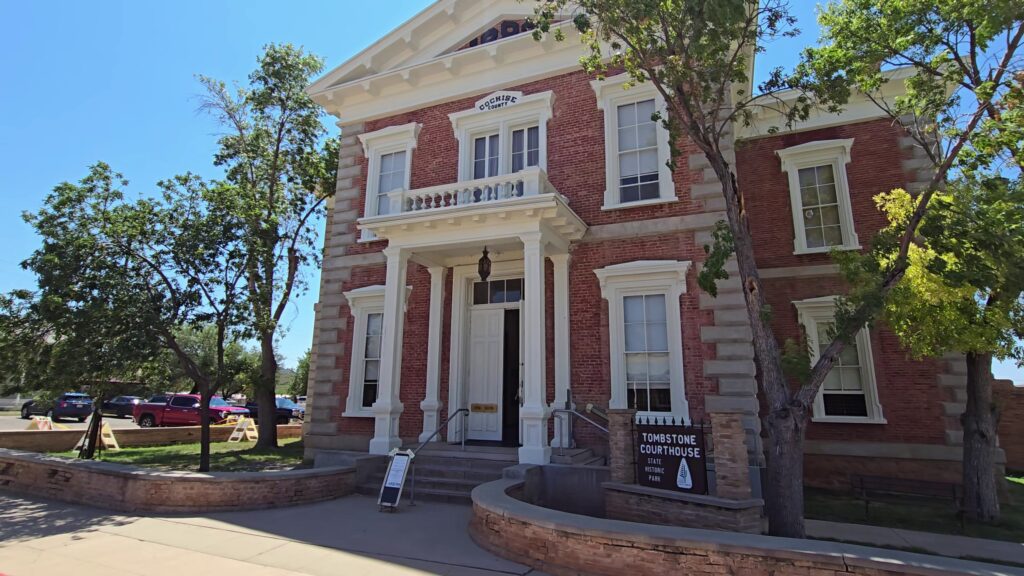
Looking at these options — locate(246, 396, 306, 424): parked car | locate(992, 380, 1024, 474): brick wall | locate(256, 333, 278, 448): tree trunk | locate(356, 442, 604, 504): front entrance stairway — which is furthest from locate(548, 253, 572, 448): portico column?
locate(246, 396, 306, 424): parked car

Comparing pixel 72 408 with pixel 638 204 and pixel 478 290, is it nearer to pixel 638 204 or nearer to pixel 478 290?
pixel 478 290

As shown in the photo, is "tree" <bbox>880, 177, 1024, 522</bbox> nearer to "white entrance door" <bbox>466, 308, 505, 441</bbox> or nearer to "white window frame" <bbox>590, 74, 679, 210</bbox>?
"white window frame" <bbox>590, 74, 679, 210</bbox>

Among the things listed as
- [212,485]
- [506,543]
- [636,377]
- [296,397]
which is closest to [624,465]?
[506,543]

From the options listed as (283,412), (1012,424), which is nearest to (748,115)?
(1012,424)

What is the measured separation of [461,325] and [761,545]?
8342 mm

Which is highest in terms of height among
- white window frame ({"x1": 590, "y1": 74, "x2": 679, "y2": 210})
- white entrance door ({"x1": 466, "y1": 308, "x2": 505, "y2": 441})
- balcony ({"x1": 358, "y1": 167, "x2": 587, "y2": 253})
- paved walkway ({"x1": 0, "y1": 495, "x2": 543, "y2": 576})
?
white window frame ({"x1": 590, "y1": 74, "x2": 679, "y2": 210})

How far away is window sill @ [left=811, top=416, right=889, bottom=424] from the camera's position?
11.9 metres

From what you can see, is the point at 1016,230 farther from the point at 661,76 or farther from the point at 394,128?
the point at 394,128

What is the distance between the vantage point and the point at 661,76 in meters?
8.23

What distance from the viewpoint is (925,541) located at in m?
7.42

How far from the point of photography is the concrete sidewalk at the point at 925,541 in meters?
6.79

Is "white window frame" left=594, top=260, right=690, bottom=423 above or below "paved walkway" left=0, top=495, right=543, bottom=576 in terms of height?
above

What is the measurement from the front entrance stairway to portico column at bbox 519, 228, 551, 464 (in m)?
0.37

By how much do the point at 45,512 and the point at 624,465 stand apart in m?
9.16
